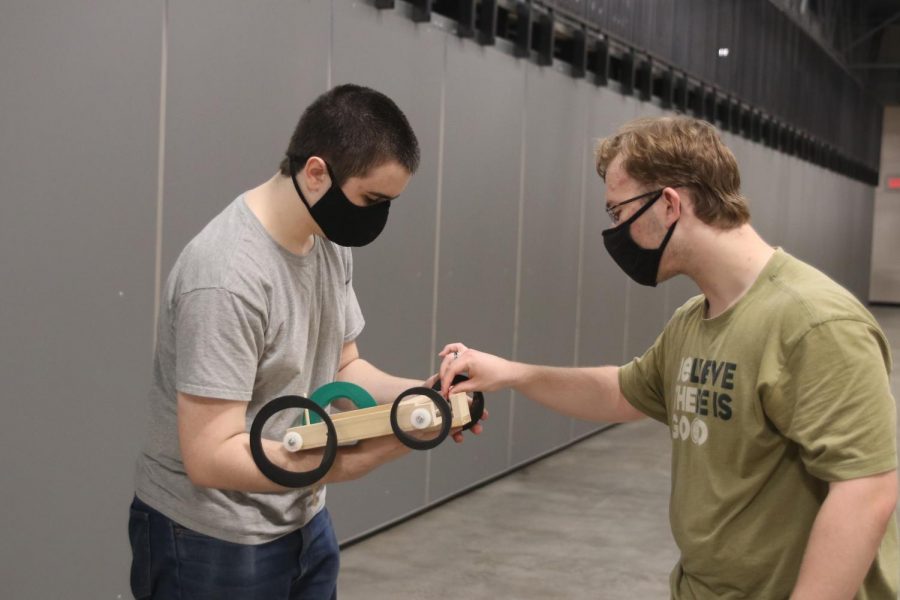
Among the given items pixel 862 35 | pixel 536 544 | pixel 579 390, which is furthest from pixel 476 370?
pixel 862 35

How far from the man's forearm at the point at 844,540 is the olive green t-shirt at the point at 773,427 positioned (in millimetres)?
29

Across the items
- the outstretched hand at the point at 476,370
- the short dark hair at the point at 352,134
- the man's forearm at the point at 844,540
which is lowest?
the man's forearm at the point at 844,540

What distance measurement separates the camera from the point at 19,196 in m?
3.10

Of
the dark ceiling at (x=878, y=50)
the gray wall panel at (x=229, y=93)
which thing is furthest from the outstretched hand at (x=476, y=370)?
the dark ceiling at (x=878, y=50)

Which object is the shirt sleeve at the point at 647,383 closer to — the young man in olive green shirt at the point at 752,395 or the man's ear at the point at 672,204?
the young man in olive green shirt at the point at 752,395

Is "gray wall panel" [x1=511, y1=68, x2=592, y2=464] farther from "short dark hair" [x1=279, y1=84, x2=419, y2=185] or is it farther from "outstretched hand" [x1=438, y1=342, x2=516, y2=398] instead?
"short dark hair" [x1=279, y1=84, x2=419, y2=185]

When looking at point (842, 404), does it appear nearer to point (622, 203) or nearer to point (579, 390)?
point (622, 203)

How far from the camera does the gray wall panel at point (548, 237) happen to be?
6559mm

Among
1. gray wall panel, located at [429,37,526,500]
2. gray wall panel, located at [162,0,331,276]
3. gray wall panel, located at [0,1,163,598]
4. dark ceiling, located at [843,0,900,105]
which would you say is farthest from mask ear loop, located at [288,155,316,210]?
dark ceiling, located at [843,0,900,105]

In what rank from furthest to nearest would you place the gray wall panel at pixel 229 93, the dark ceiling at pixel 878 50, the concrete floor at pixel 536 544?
the dark ceiling at pixel 878 50, the concrete floor at pixel 536 544, the gray wall panel at pixel 229 93

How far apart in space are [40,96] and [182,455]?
73.0 inches

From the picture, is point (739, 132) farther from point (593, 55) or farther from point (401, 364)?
point (401, 364)

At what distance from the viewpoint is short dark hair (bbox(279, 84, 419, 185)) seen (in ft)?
5.97

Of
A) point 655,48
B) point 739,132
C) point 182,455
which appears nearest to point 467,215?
point 655,48
